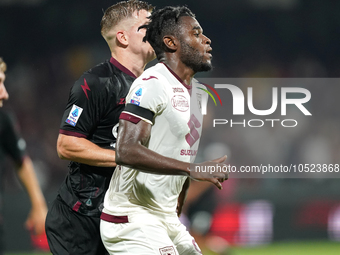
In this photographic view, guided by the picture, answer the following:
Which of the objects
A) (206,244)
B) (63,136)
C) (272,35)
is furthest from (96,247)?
(272,35)

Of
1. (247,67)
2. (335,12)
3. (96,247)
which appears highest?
(335,12)

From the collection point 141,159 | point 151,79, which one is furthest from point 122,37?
point 141,159

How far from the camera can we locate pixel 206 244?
5.46 m

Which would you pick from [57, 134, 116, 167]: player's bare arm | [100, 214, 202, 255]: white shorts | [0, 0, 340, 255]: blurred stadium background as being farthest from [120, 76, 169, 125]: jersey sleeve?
[0, 0, 340, 255]: blurred stadium background

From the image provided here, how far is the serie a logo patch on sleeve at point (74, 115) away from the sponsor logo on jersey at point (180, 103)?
836mm

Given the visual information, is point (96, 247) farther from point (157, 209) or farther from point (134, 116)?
point (134, 116)

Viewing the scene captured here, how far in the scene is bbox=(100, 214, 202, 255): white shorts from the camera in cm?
209

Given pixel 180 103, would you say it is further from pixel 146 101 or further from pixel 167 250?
pixel 167 250

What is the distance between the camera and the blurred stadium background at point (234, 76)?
642 cm

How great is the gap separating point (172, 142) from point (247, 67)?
5.50 meters

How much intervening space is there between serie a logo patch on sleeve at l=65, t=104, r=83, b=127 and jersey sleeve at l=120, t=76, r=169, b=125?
2.63ft

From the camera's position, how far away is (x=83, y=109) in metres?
2.78

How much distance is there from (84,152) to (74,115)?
0.24 meters

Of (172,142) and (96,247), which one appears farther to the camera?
(96,247)
